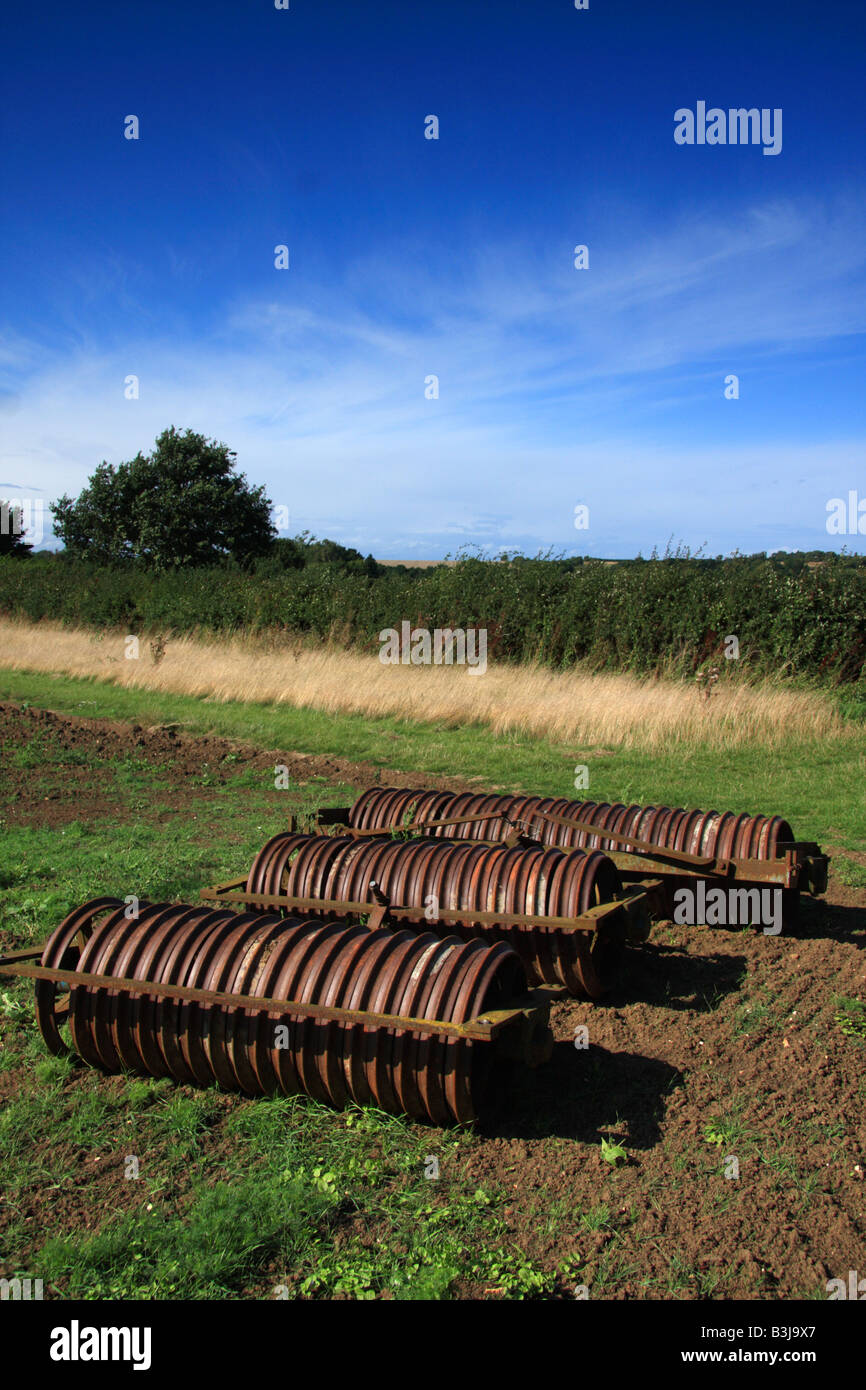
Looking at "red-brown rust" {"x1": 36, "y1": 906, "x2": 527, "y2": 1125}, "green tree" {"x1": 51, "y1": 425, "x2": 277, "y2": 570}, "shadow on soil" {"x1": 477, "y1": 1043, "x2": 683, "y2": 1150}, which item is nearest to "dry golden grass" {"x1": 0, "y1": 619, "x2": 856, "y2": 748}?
"shadow on soil" {"x1": 477, "y1": 1043, "x2": 683, "y2": 1150}

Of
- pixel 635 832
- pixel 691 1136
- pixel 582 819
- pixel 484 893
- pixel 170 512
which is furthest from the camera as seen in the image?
pixel 170 512

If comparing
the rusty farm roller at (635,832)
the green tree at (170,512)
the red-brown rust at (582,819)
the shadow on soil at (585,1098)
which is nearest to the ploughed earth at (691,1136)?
the shadow on soil at (585,1098)

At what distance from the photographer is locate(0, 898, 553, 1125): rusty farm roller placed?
374cm

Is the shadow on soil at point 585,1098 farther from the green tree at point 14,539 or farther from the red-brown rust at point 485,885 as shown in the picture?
the green tree at point 14,539

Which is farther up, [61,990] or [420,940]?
[420,940]

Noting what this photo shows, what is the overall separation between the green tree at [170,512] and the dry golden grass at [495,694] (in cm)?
2222

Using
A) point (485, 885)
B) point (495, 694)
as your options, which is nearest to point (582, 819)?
point (485, 885)

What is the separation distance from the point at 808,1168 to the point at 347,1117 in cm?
184

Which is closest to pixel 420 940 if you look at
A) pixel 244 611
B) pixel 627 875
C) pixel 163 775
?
pixel 627 875

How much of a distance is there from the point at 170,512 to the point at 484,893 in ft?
134

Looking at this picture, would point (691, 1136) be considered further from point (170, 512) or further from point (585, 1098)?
point (170, 512)

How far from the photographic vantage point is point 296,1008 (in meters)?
3.79
